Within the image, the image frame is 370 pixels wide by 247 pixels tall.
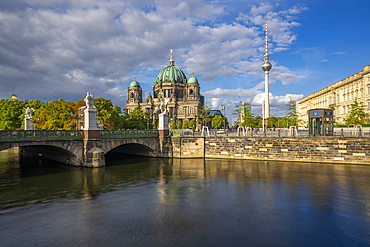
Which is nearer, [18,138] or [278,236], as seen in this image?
[278,236]

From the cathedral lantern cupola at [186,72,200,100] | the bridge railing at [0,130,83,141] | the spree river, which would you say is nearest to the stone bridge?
the bridge railing at [0,130,83,141]

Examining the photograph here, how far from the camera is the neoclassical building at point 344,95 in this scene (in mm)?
57281

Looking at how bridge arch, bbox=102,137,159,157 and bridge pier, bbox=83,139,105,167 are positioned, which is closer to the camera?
bridge pier, bbox=83,139,105,167

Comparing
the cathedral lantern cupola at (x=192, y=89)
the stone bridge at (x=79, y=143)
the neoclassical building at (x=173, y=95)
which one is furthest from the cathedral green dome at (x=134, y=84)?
the stone bridge at (x=79, y=143)

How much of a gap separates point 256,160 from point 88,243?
94.2 ft

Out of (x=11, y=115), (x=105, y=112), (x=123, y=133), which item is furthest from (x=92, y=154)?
(x=11, y=115)

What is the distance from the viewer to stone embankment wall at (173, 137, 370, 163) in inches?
1211

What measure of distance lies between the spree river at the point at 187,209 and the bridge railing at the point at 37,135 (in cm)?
423

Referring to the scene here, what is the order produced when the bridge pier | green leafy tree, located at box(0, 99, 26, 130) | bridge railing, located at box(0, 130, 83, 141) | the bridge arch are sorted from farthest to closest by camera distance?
green leafy tree, located at box(0, 99, 26, 130), the bridge arch, the bridge pier, bridge railing, located at box(0, 130, 83, 141)

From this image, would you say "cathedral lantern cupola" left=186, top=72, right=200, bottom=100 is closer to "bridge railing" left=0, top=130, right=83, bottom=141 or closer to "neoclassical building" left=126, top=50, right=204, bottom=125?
"neoclassical building" left=126, top=50, right=204, bottom=125

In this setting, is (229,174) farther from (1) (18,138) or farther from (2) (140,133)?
(1) (18,138)

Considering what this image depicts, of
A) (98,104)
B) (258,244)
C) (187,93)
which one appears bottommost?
(258,244)

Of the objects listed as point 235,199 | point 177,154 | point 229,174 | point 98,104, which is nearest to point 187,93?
point 98,104

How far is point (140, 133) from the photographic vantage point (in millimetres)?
37031
